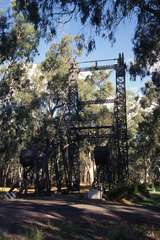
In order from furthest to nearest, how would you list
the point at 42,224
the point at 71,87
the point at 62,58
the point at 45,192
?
the point at 62,58
the point at 71,87
the point at 45,192
the point at 42,224

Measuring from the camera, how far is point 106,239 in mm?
11508

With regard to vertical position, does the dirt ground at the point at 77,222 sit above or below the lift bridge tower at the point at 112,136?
below

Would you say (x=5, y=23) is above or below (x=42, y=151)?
above

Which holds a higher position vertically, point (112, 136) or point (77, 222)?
point (112, 136)

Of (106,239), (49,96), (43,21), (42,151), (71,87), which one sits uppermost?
(49,96)

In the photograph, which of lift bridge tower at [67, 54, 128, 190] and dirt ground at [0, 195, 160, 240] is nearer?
dirt ground at [0, 195, 160, 240]

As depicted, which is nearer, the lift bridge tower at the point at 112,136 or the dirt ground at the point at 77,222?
the dirt ground at the point at 77,222

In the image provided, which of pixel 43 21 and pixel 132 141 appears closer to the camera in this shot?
pixel 43 21

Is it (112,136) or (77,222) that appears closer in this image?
(77,222)

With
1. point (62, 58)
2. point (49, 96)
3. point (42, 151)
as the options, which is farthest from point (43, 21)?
point (49, 96)

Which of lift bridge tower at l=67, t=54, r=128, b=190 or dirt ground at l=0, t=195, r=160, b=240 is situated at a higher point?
lift bridge tower at l=67, t=54, r=128, b=190

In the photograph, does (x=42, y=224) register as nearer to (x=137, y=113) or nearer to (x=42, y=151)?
(x=42, y=151)

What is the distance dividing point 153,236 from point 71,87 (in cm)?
2818

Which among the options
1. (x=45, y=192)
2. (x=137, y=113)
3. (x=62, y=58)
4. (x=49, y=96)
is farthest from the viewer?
(x=137, y=113)
